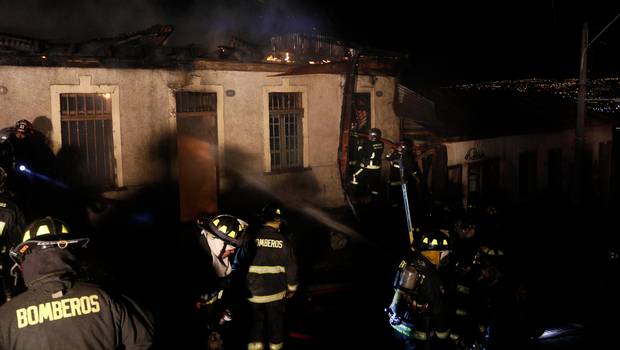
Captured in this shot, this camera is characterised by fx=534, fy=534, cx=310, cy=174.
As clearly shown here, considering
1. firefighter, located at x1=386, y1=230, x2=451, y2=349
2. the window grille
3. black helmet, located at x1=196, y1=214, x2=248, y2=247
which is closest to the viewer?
firefighter, located at x1=386, y1=230, x2=451, y2=349

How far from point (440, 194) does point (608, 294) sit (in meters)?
5.81

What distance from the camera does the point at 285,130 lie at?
531 inches

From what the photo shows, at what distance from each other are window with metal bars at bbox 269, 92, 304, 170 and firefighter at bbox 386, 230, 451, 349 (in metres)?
7.73

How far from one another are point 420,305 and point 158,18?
1496 cm

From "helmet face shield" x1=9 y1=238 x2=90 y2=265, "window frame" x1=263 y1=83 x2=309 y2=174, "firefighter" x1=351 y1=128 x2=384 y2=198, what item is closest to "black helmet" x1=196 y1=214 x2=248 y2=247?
"helmet face shield" x1=9 y1=238 x2=90 y2=265

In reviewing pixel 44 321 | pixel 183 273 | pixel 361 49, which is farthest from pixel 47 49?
pixel 44 321

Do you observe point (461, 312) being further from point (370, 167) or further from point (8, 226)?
point (370, 167)

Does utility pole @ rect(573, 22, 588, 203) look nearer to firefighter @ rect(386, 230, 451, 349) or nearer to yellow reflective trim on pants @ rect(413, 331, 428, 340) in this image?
firefighter @ rect(386, 230, 451, 349)

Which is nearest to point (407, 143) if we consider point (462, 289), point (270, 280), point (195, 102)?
point (195, 102)

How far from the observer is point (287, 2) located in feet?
66.9

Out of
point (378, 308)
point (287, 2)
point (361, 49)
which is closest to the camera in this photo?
point (378, 308)

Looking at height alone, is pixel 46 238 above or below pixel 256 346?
above

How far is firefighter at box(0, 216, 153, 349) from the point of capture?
319 centimetres

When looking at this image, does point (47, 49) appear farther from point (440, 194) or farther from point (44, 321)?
point (440, 194)
